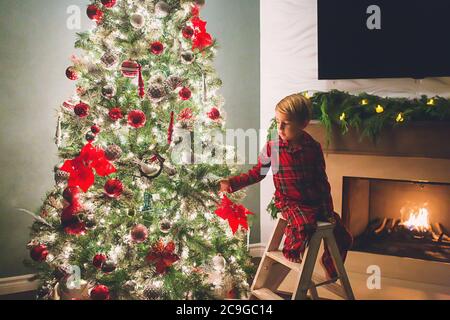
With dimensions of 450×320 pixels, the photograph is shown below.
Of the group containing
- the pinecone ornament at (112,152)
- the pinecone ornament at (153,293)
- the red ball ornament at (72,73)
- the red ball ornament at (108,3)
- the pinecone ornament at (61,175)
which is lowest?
the pinecone ornament at (153,293)

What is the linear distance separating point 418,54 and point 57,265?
2470mm

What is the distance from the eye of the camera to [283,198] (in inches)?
97.4

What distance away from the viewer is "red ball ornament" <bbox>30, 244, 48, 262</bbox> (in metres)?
2.53

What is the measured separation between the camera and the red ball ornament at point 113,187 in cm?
243

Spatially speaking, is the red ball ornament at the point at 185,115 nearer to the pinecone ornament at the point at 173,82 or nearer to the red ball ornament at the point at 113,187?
the pinecone ornament at the point at 173,82

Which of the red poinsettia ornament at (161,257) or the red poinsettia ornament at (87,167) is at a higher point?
the red poinsettia ornament at (87,167)

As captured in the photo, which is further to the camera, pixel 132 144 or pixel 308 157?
pixel 132 144

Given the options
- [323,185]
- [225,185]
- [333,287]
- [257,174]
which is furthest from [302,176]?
[333,287]

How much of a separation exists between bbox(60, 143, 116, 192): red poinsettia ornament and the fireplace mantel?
1466mm

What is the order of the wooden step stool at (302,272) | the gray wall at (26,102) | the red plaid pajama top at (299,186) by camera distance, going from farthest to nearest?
1. the gray wall at (26,102)
2. the red plaid pajama top at (299,186)
3. the wooden step stool at (302,272)

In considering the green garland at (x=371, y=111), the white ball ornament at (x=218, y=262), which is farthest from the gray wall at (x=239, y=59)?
the white ball ornament at (x=218, y=262)

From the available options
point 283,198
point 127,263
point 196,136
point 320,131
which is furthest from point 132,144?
point 320,131
